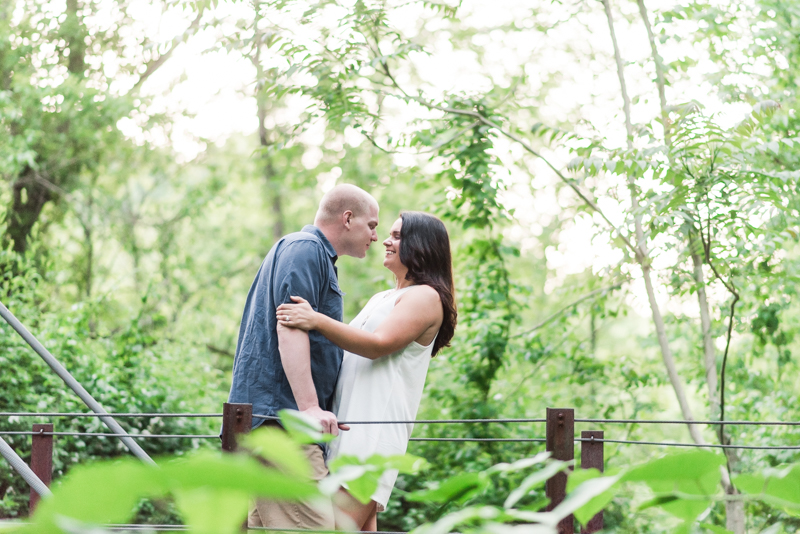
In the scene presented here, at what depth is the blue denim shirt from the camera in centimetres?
207

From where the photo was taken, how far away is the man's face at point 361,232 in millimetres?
2307

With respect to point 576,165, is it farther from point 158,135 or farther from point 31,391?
point 158,135

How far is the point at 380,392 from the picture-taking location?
6.93 ft

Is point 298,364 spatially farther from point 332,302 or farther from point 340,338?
point 332,302

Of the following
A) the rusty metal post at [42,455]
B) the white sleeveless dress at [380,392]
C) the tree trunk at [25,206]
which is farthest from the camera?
the tree trunk at [25,206]

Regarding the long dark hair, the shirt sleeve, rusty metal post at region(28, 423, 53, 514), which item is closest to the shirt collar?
the shirt sleeve

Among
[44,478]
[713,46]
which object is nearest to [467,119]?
[713,46]

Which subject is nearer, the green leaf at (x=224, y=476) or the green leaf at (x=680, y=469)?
the green leaf at (x=224, y=476)

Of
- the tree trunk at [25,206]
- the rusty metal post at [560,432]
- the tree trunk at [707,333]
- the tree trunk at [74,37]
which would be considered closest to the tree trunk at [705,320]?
the tree trunk at [707,333]

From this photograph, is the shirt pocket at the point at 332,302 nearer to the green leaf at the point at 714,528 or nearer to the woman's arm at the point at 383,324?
the woman's arm at the point at 383,324

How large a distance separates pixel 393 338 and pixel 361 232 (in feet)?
1.48

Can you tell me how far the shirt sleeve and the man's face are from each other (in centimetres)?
19

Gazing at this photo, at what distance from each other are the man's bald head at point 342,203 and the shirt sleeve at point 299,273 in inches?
7.4

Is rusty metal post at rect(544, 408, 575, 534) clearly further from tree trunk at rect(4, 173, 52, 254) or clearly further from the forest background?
tree trunk at rect(4, 173, 52, 254)
